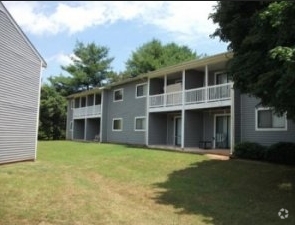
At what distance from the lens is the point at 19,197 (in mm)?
10977

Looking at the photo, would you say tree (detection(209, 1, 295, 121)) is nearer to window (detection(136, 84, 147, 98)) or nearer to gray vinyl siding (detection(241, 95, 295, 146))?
gray vinyl siding (detection(241, 95, 295, 146))

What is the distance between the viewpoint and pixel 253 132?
20.6 metres

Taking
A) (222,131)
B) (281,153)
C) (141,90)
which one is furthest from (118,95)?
(281,153)

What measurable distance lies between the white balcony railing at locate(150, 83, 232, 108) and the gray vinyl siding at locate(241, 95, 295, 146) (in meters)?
1.19

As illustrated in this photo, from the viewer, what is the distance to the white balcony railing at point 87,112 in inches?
1510

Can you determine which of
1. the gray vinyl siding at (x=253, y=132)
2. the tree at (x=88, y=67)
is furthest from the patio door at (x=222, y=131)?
the tree at (x=88, y=67)

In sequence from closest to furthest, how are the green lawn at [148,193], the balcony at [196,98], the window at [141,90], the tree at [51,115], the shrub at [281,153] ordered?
the green lawn at [148,193]
the shrub at [281,153]
the balcony at [196,98]
the window at [141,90]
the tree at [51,115]

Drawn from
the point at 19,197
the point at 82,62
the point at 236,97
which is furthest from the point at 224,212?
the point at 82,62

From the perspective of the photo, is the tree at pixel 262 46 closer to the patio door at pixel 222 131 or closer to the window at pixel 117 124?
the patio door at pixel 222 131

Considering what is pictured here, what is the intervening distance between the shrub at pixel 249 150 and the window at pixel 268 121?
120cm

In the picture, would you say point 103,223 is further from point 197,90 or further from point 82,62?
point 82,62

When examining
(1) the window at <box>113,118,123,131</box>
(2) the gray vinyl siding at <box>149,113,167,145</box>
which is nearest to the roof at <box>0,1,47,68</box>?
(2) the gray vinyl siding at <box>149,113,167,145</box>

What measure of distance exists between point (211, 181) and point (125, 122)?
758 inches

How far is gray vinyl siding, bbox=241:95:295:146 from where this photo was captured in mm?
18906
